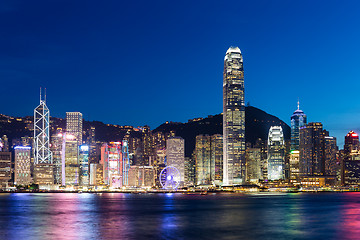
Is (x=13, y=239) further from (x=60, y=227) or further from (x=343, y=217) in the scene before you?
(x=343, y=217)

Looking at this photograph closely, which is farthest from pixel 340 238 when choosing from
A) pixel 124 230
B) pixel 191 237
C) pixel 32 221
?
pixel 32 221

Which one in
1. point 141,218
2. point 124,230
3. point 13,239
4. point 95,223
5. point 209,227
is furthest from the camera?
point 141,218

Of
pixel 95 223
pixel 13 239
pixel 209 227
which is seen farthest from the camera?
pixel 95 223

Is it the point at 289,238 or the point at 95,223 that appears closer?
the point at 289,238

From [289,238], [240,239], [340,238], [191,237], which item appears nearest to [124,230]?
[191,237]

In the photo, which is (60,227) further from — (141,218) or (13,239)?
(141,218)

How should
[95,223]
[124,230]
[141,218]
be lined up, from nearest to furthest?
[124,230]
[95,223]
[141,218]

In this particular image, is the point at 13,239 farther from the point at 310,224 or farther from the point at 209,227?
the point at 310,224

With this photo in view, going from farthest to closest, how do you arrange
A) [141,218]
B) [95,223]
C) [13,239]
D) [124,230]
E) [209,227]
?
[141,218] < [95,223] < [209,227] < [124,230] < [13,239]

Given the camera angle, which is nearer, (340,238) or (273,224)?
(340,238)
